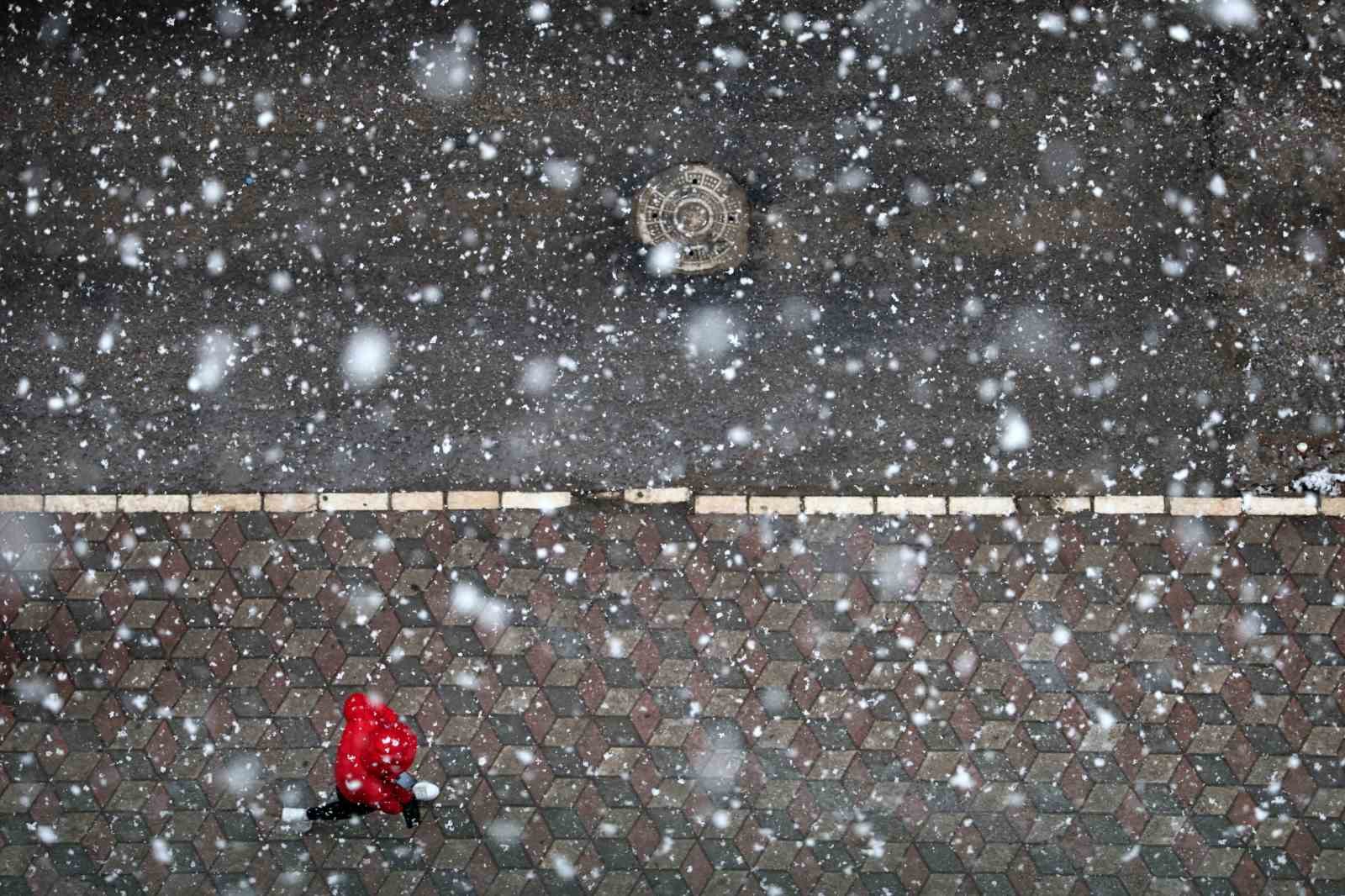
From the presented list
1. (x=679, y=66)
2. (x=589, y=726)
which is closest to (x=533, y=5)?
(x=679, y=66)

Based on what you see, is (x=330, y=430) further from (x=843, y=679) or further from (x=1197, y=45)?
(x=1197, y=45)

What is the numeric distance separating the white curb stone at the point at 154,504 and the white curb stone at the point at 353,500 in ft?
2.52

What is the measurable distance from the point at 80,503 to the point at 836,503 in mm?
4191

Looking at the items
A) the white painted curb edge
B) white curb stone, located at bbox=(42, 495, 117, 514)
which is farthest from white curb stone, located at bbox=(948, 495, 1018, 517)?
white curb stone, located at bbox=(42, 495, 117, 514)

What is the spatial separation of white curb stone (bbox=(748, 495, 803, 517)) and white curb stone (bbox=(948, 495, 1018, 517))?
33.2 inches

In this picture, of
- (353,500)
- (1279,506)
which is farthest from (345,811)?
(1279,506)

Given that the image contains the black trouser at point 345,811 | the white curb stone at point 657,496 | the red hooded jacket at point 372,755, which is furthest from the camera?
the white curb stone at point 657,496

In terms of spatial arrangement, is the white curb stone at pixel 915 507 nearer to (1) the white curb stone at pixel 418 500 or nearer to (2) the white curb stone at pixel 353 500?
(1) the white curb stone at pixel 418 500

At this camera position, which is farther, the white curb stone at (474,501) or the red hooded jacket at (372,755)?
the white curb stone at (474,501)

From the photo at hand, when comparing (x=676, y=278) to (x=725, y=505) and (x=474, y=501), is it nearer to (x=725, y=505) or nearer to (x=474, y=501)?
(x=725, y=505)

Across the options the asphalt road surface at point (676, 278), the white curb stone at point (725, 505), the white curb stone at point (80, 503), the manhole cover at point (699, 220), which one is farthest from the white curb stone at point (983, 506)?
the white curb stone at point (80, 503)

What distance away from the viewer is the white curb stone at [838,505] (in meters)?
6.08

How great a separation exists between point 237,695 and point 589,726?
1.94m

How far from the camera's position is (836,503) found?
6086 mm
